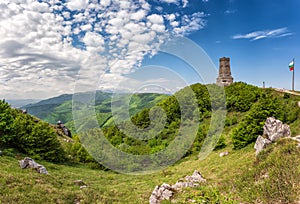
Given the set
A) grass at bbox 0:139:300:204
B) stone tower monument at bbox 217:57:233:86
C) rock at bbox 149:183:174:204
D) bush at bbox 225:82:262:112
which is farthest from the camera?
stone tower monument at bbox 217:57:233:86


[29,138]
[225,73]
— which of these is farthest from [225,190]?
[225,73]

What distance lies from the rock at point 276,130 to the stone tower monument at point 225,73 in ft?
190

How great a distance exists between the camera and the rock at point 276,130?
20.3 metres

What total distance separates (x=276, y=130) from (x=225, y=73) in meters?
60.8

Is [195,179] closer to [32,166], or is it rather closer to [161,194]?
A: [161,194]

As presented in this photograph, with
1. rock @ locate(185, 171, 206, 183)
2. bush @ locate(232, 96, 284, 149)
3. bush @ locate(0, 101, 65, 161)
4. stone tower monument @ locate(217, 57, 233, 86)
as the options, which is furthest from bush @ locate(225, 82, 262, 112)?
bush @ locate(0, 101, 65, 161)

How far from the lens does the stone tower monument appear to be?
76562 millimetres

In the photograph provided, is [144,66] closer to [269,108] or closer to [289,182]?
[289,182]

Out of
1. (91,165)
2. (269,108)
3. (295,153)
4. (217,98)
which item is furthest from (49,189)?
(217,98)

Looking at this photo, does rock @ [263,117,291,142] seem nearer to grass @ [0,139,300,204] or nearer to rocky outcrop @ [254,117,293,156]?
rocky outcrop @ [254,117,293,156]

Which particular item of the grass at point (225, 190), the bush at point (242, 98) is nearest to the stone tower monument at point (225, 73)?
the bush at point (242, 98)

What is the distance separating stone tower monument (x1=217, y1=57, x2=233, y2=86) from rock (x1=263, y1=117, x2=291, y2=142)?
2284 inches

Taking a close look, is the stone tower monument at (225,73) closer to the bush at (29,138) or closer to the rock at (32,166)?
the bush at (29,138)

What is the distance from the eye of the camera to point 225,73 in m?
77.6
